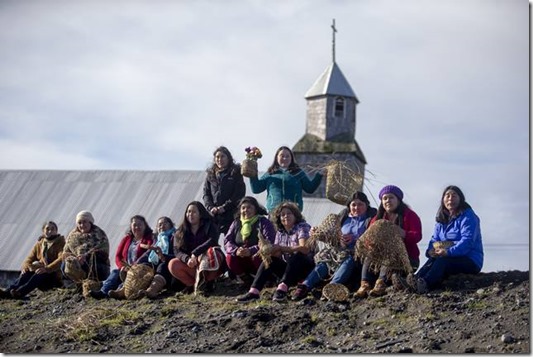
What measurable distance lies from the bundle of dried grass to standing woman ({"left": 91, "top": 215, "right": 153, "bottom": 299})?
2.51m

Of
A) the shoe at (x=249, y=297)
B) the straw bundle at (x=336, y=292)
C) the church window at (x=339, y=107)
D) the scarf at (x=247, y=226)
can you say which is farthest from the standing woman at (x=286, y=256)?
the church window at (x=339, y=107)

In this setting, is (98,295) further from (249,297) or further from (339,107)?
(339,107)

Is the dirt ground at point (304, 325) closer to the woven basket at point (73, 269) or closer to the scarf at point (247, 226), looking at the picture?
the scarf at point (247, 226)

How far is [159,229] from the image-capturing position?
12.5 metres

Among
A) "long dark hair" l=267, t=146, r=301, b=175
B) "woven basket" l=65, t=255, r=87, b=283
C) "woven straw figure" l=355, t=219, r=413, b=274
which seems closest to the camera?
"woven straw figure" l=355, t=219, r=413, b=274

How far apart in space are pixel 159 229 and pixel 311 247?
237 centimetres

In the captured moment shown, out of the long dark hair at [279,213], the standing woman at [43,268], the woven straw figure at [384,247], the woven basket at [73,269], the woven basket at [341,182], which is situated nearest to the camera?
the woven straw figure at [384,247]

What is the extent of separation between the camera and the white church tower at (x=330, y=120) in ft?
137

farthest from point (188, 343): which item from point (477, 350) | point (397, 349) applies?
point (477, 350)

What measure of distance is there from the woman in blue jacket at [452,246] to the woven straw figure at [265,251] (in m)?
1.70

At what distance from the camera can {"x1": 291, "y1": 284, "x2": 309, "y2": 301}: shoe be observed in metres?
10.9

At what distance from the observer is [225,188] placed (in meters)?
12.4

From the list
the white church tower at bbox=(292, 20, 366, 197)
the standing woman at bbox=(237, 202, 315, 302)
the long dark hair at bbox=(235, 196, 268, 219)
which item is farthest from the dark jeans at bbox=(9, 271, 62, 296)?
the white church tower at bbox=(292, 20, 366, 197)

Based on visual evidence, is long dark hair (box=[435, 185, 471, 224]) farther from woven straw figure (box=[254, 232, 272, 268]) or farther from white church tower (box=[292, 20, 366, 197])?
white church tower (box=[292, 20, 366, 197])
